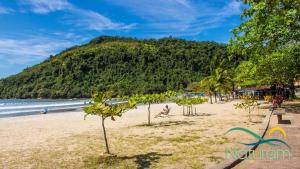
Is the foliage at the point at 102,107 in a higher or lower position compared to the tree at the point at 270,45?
lower

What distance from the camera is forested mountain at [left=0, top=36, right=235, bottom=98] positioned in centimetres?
12169

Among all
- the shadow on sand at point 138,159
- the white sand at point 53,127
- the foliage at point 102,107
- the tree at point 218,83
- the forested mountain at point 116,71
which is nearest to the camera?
the shadow on sand at point 138,159

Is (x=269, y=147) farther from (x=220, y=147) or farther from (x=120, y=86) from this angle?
(x=120, y=86)

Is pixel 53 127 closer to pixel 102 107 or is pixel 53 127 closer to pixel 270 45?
pixel 102 107

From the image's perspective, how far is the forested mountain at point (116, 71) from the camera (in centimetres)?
12169

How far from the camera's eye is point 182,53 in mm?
144125

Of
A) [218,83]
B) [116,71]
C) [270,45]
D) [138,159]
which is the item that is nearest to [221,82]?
[218,83]

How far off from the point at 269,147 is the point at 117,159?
4453 millimetres

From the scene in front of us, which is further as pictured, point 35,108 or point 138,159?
point 35,108

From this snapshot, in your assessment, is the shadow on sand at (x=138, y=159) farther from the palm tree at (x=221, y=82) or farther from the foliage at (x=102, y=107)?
the palm tree at (x=221, y=82)

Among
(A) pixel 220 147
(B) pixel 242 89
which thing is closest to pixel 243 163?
(A) pixel 220 147

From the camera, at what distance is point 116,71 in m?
133

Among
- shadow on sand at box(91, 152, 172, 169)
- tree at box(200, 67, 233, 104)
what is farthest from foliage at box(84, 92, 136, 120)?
tree at box(200, 67, 233, 104)

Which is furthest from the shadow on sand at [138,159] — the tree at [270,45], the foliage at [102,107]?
the tree at [270,45]
